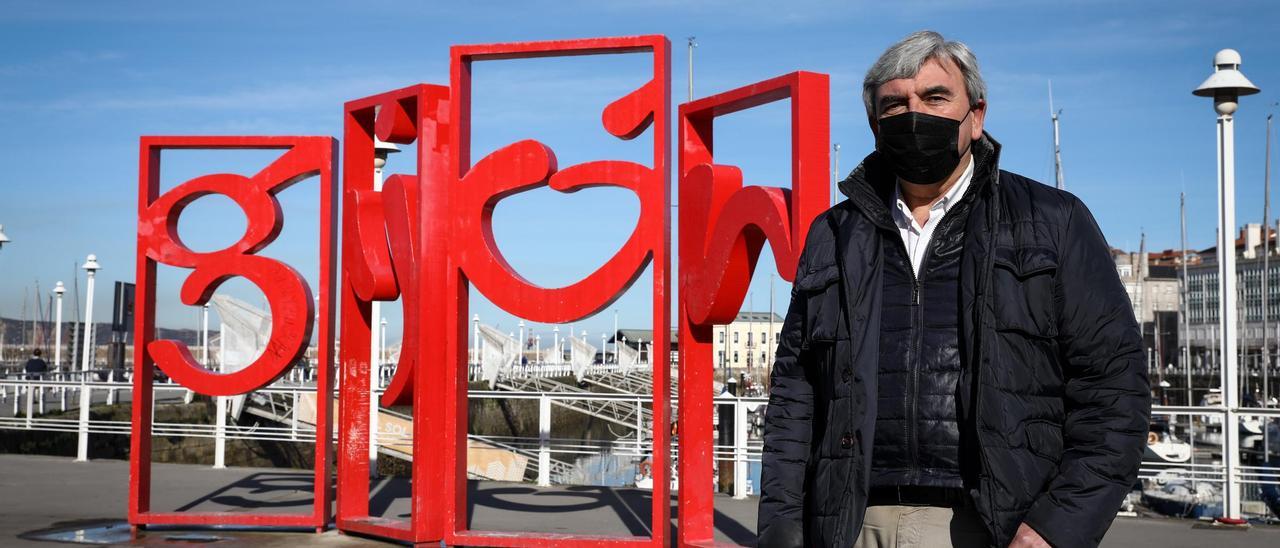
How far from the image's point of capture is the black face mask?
2.90 meters

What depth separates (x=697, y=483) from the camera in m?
8.48

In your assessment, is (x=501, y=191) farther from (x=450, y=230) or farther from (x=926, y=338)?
(x=926, y=338)

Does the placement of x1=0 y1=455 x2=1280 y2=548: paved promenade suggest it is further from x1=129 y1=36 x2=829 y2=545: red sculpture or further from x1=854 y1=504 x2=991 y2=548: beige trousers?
x1=854 y1=504 x2=991 y2=548: beige trousers

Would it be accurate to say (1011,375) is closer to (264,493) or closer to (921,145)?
(921,145)

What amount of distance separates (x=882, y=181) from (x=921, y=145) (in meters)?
0.25

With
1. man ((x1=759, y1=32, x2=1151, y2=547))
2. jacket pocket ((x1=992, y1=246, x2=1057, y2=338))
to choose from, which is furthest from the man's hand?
jacket pocket ((x1=992, y1=246, x2=1057, y2=338))

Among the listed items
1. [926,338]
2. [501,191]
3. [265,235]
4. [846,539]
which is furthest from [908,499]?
[265,235]

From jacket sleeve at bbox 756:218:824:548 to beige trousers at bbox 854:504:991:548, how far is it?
0.67ft

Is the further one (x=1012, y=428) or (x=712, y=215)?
(x=712, y=215)

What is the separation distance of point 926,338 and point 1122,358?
409mm

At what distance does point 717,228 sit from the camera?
805 centimetres

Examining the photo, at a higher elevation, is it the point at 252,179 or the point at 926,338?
the point at 252,179

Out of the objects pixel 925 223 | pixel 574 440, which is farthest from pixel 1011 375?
pixel 574 440

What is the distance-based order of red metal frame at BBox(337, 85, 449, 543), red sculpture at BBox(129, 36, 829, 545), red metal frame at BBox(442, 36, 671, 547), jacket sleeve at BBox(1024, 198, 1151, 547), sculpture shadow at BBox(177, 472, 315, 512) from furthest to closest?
sculpture shadow at BBox(177, 472, 315, 512) → red metal frame at BBox(337, 85, 449, 543) → red metal frame at BBox(442, 36, 671, 547) → red sculpture at BBox(129, 36, 829, 545) → jacket sleeve at BBox(1024, 198, 1151, 547)
